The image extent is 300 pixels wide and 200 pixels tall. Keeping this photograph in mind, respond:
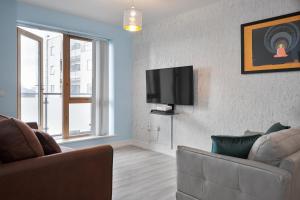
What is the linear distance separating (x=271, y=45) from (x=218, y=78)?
858 mm

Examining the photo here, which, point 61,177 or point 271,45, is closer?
point 61,177

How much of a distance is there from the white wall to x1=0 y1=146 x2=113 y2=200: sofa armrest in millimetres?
2168

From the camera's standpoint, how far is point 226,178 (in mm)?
→ 1620

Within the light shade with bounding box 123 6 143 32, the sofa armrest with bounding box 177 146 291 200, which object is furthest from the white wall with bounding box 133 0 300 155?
the sofa armrest with bounding box 177 146 291 200

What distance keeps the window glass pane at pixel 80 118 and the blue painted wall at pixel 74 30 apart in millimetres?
477

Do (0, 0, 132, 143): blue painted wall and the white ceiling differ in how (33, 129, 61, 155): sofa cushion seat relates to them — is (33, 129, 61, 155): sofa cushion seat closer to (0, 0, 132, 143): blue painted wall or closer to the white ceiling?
(0, 0, 132, 143): blue painted wall

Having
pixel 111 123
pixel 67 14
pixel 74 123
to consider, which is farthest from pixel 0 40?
pixel 111 123

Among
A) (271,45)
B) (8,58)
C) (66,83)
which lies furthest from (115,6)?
(271,45)

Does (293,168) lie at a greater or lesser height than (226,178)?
greater

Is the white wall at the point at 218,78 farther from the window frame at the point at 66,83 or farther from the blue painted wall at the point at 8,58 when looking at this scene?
the blue painted wall at the point at 8,58

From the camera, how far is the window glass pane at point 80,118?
15.0ft

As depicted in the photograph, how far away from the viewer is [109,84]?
4895 millimetres

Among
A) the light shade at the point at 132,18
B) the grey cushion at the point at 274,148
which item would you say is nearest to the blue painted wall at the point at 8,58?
the light shade at the point at 132,18

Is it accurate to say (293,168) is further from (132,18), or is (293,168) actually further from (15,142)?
(132,18)
